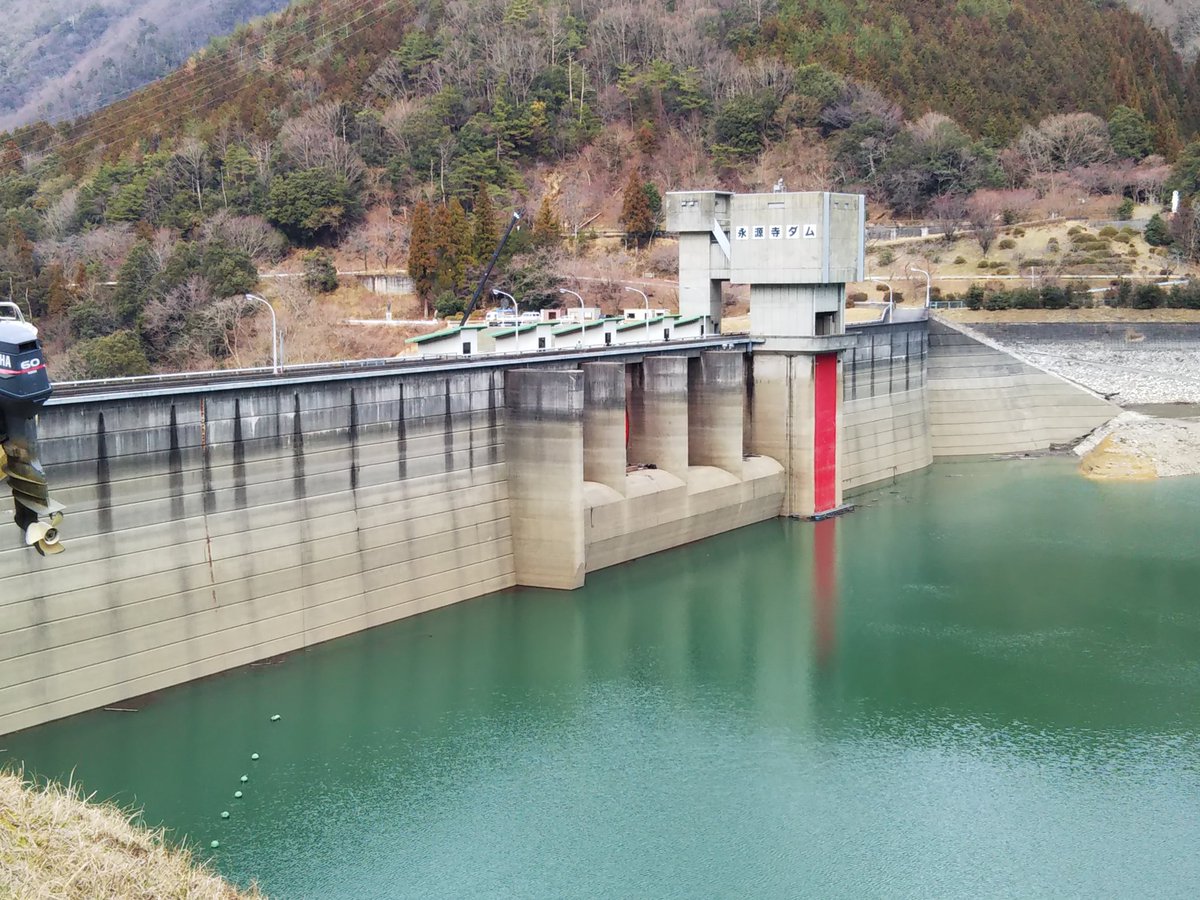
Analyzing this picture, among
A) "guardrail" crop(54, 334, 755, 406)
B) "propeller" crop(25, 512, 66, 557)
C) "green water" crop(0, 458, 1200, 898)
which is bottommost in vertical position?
"green water" crop(0, 458, 1200, 898)

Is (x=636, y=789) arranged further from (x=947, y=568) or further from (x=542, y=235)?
(x=542, y=235)

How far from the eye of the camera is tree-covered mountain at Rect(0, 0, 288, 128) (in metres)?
138

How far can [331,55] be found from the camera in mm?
86688

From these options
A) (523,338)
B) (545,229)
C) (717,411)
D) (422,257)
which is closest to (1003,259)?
(545,229)

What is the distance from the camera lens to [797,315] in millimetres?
40250

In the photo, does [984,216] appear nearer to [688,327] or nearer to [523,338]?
[688,327]

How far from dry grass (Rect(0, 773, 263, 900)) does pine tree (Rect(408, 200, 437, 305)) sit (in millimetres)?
47930

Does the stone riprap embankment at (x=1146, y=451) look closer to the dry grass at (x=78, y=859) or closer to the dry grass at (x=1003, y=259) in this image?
the dry grass at (x=1003, y=259)

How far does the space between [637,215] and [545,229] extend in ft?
17.6

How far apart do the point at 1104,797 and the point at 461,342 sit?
1938cm

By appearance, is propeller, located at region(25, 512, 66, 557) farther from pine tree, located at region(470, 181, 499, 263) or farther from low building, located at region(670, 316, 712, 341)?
pine tree, located at region(470, 181, 499, 263)

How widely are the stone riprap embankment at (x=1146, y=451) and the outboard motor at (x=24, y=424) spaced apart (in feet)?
142

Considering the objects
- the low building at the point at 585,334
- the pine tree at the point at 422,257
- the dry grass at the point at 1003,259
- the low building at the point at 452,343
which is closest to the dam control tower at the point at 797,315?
the low building at the point at 585,334

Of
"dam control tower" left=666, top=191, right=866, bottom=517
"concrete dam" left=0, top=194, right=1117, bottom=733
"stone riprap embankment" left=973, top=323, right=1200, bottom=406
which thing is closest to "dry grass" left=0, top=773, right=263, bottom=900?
"concrete dam" left=0, top=194, right=1117, bottom=733
